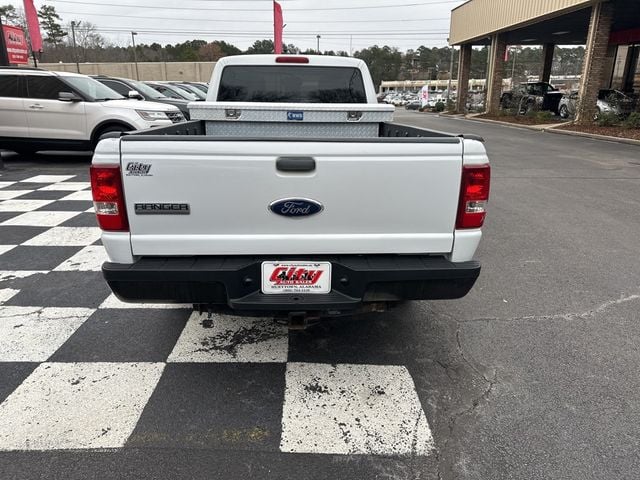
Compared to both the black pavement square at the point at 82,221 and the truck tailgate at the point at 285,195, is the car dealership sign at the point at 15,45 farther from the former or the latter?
the truck tailgate at the point at 285,195

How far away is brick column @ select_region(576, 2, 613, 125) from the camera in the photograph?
57.3 ft

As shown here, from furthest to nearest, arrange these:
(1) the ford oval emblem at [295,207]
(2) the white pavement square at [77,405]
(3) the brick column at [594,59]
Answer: (3) the brick column at [594,59]
(1) the ford oval emblem at [295,207]
(2) the white pavement square at [77,405]

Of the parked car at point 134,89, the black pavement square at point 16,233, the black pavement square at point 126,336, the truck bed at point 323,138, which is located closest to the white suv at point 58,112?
the parked car at point 134,89

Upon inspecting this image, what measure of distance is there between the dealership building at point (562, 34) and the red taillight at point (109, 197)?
1996 cm

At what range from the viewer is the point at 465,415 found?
2686 millimetres

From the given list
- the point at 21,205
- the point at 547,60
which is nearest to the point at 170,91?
the point at 21,205

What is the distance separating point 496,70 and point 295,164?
1096 inches

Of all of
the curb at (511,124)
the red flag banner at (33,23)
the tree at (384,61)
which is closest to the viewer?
the curb at (511,124)

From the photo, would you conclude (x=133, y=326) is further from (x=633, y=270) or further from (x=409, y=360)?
(x=633, y=270)

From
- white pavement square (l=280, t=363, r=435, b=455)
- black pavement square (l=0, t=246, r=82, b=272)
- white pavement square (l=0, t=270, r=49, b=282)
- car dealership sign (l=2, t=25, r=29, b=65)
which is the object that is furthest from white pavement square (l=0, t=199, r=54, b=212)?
car dealership sign (l=2, t=25, r=29, b=65)

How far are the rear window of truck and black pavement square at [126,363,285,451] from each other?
282 centimetres

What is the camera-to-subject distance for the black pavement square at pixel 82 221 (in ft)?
20.3

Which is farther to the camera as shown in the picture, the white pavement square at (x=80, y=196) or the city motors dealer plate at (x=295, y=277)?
the white pavement square at (x=80, y=196)

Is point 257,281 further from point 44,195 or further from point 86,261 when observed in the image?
point 44,195
